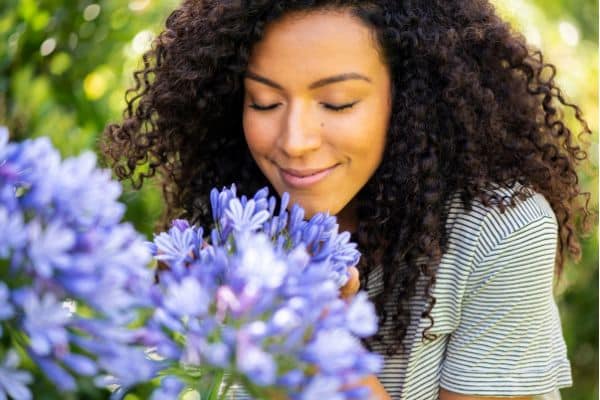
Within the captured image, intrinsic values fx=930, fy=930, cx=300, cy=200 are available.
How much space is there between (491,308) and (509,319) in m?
0.04

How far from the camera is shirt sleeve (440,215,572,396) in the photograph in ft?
5.89

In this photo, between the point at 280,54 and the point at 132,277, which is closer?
the point at 132,277

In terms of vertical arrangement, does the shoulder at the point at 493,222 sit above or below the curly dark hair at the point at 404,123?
below

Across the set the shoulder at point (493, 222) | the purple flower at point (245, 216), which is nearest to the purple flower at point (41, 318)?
the purple flower at point (245, 216)

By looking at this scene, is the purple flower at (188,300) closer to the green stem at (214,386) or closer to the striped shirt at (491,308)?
the green stem at (214,386)

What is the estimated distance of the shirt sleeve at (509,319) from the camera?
1795mm

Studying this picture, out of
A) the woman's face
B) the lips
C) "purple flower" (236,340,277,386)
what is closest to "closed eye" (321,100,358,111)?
the woman's face

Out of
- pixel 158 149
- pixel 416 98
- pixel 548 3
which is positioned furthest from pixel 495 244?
pixel 548 3

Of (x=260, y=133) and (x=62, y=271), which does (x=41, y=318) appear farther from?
(x=260, y=133)

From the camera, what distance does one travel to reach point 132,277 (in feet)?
2.57

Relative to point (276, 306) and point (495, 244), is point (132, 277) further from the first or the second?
point (495, 244)

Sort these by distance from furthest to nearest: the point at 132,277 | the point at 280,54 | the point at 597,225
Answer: the point at 597,225 → the point at 280,54 → the point at 132,277

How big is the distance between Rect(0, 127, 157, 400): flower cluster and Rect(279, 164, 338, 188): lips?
78 centimetres

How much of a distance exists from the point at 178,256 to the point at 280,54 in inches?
26.4
